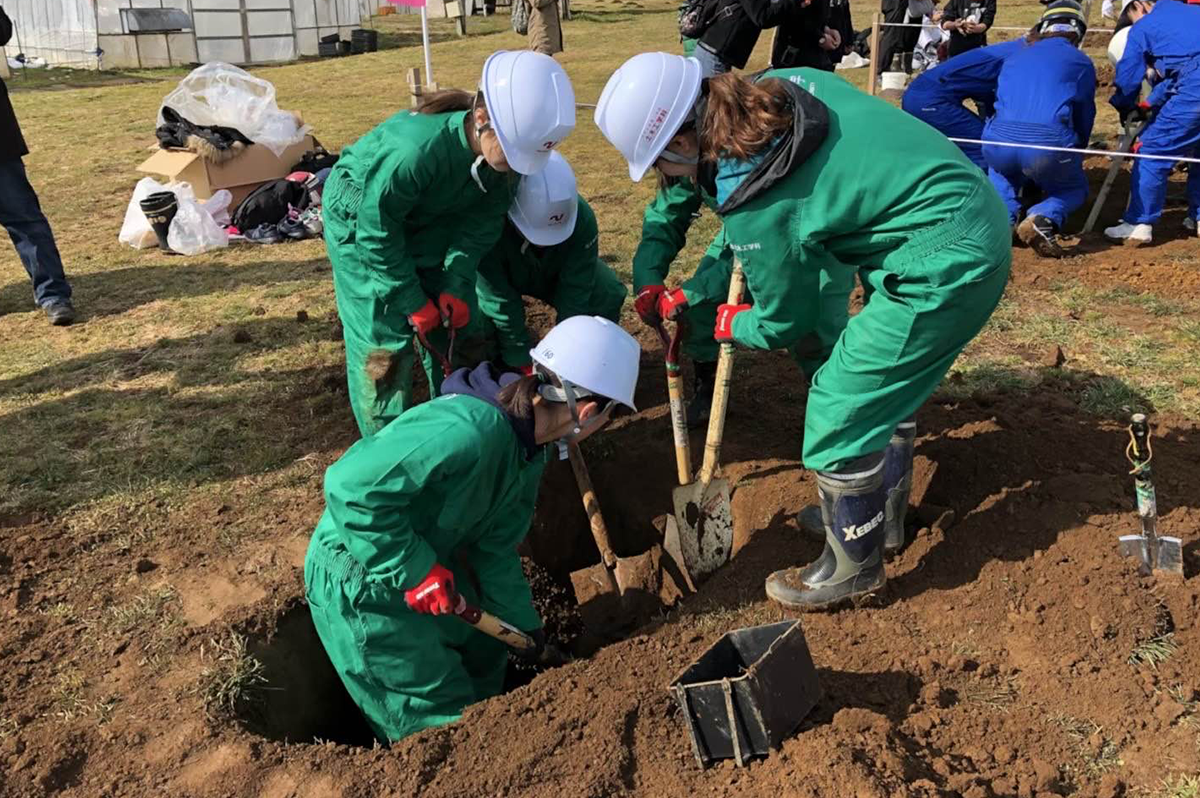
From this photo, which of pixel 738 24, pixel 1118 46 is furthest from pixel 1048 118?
pixel 738 24

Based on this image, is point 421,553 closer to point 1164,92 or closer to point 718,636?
point 718,636

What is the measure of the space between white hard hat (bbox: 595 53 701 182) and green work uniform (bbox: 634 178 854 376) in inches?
42.6

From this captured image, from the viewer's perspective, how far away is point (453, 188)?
394cm

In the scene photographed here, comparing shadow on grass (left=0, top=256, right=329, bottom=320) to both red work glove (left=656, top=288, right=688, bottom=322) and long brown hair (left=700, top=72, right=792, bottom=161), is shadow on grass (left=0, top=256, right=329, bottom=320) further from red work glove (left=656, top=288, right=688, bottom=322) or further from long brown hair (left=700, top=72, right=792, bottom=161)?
long brown hair (left=700, top=72, right=792, bottom=161)

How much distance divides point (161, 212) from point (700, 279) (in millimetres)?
5668

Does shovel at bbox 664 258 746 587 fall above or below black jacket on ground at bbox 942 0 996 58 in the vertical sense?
below

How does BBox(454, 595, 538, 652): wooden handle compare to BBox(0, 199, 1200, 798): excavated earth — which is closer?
BBox(0, 199, 1200, 798): excavated earth

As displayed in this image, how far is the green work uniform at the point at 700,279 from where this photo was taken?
13.4 feet

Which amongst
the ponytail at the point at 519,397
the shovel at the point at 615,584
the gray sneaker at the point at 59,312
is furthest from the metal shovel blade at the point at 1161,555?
the gray sneaker at the point at 59,312

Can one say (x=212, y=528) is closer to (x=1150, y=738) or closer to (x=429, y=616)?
(x=429, y=616)

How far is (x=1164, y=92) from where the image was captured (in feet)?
23.5

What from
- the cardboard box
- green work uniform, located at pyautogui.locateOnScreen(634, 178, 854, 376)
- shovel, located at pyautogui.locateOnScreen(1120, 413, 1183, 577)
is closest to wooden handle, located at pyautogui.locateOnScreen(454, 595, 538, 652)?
green work uniform, located at pyautogui.locateOnScreen(634, 178, 854, 376)

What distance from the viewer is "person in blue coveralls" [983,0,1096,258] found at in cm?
694

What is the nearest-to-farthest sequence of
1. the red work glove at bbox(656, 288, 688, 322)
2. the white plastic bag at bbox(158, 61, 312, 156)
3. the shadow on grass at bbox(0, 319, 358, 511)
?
the red work glove at bbox(656, 288, 688, 322) < the shadow on grass at bbox(0, 319, 358, 511) < the white plastic bag at bbox(158, 61, 312, 156)
